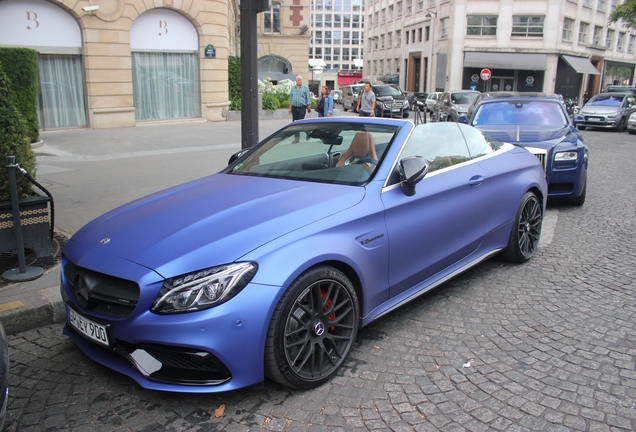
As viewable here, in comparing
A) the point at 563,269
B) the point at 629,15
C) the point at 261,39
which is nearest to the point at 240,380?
the point at 563,269

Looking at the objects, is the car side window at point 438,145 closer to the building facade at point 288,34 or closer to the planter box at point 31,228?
the planter box at point 31,228

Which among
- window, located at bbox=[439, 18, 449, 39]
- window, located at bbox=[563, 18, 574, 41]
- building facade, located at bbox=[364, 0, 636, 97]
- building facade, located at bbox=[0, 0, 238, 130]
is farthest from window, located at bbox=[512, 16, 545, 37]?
building facade, located at bbox=[0, 0, 238, 130]

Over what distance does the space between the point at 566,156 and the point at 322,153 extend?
4535 millimetres

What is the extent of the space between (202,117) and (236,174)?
17.4m

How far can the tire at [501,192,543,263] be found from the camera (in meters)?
5.14

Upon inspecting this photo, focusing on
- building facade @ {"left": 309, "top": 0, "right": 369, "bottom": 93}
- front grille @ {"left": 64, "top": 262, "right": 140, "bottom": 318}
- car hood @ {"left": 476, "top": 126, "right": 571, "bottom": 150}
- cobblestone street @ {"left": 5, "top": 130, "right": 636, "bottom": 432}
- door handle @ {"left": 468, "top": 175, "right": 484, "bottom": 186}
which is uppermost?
building facade @ {"left": 309, "top": 0, "right": 369, "bottom": 93}

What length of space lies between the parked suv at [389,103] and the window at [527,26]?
22868 mm

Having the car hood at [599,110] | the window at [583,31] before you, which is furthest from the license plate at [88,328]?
the window at [583,31]

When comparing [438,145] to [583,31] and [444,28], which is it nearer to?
[444,28]

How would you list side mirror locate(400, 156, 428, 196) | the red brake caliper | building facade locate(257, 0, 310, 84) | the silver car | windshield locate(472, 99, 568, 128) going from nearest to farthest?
the red brake caliper, side mirror locate(400, 156, 428, 196), windshield locate(472, 99, 568, 128), the silver car, building facade locate(257, 0, 310, 84)

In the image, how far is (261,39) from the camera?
1615 inches

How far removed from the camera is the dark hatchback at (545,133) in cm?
745

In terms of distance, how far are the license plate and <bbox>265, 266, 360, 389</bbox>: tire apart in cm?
89

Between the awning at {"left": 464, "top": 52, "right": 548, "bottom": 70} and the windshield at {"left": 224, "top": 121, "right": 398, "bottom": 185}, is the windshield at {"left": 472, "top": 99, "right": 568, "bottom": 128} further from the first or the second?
the awning at {"left": 464, "top": 52, "right": 548, "bottom": 70}
